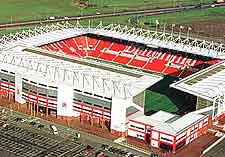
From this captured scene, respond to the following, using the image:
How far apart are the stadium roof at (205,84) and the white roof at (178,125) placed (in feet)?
8.10

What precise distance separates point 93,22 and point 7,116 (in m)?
46.0

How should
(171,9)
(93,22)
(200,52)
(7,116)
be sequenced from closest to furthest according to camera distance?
(7,116), (200,52), (93,22), (171,9)

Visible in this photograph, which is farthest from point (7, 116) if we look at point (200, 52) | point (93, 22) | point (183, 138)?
point (93, 22)

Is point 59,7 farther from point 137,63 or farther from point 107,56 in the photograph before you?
point 137,63

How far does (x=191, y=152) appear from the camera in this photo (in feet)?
149

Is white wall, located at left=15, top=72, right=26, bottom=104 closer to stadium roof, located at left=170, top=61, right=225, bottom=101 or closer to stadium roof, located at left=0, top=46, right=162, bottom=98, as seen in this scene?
stadium roof, located at left=0, top=46, right=162, bottom=98

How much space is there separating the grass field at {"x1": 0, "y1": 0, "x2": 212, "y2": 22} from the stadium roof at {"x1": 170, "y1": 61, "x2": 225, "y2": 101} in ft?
152

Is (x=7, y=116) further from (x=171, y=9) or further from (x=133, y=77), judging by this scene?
(x=171, y=9)

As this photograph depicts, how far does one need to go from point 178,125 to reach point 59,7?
216 ft

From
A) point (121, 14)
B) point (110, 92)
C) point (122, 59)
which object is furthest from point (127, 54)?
point (121, 14)

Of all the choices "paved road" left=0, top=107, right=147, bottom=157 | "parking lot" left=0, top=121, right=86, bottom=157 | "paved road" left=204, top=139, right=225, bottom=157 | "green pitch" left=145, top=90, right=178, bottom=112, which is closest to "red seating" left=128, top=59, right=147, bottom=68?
"green pitch" left=145, top=90, right=178, bottom=112

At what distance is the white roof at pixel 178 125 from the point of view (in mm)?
44906

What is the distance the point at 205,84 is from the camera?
5206 centimetres

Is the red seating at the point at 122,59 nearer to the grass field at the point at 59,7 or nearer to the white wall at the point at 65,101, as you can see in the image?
the white wall at the point at 65,101
